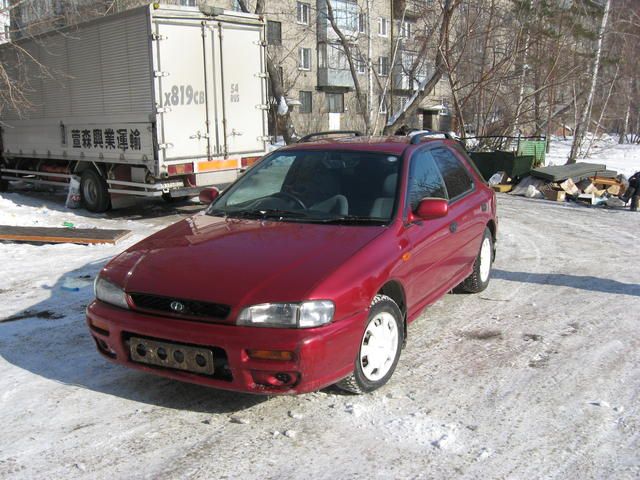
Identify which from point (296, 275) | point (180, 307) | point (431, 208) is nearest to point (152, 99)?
point (431, 208)

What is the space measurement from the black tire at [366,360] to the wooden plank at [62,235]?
5614mm

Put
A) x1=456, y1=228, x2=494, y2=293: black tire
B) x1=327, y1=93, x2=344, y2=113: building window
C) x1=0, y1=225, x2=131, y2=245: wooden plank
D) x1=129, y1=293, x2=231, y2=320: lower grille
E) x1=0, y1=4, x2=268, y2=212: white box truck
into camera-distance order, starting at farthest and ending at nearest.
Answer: x1=327, y1=93, x2=344, y2=113: building window
x1=0, y1=4, x2=268, y2=212: white box truck
x1=0, y1=225, x2=131, y2=245: wooden plank
x1=456, y1=228, x2=494, y2=293: black tire
x1=129, y1=293, x2=231, y2=320: lower grille

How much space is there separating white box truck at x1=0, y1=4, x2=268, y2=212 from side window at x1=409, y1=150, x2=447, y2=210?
6.25 m

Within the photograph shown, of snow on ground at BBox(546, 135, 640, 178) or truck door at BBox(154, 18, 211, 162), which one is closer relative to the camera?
truck door at BBox(154, 18, 211, 162)

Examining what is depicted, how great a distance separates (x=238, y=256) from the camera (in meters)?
3.84

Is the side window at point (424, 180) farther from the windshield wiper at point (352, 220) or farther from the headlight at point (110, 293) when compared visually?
the headlight at point (110, 293)

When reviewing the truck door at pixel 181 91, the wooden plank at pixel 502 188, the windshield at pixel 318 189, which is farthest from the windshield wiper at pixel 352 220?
the wooden plank at pixel 502 188

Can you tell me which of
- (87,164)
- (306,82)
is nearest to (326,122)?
(306,82)

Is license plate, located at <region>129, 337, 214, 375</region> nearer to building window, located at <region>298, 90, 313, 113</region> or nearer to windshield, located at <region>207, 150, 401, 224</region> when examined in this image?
windshield, located at <region>207, 150, 401, 224</region>

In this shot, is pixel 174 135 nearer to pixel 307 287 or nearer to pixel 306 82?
pixel 307 287

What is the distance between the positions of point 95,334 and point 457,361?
8.32 ft

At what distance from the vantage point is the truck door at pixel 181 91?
10172mm

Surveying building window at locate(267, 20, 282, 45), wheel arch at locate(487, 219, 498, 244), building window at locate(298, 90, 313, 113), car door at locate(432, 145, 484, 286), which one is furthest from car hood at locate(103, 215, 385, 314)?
building window at locate(298, 90, 313, 113)

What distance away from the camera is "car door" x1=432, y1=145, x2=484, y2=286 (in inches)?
207
